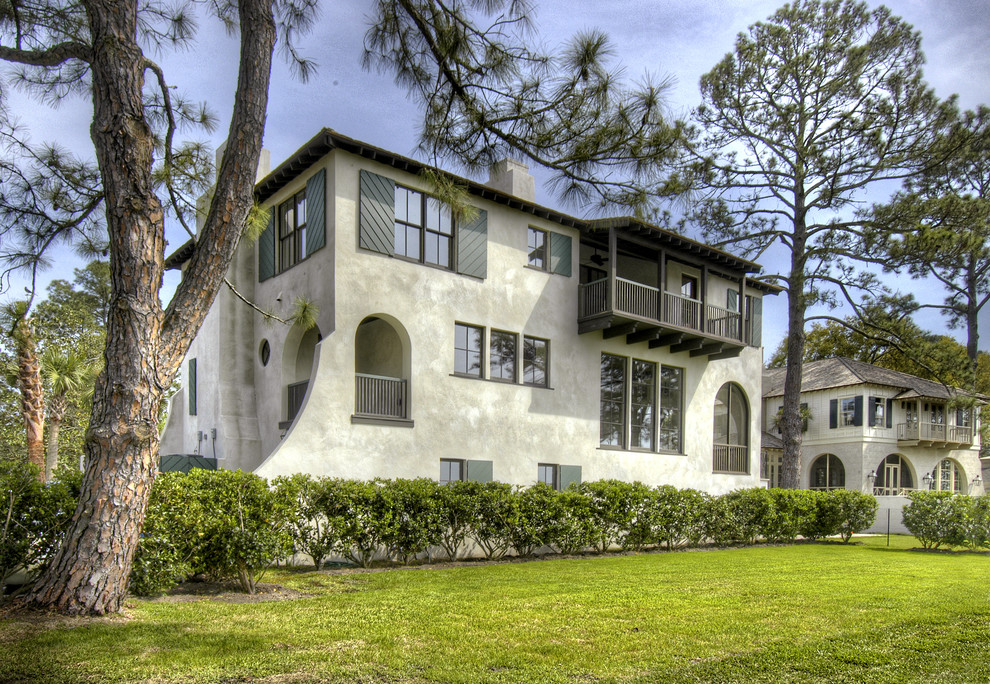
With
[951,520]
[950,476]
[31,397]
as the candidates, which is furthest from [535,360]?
[950,476]

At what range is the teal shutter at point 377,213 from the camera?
14461 mm

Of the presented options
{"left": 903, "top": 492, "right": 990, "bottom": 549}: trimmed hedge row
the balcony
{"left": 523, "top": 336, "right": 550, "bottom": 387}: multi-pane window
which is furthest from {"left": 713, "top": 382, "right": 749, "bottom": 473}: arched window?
the balcony

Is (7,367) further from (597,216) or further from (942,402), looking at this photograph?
(942,402)

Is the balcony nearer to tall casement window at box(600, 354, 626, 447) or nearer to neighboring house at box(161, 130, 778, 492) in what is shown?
neighboring house at box(161, 130, 778, 492)

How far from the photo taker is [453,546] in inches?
531

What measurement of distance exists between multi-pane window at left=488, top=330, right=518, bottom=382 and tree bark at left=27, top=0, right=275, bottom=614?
8632 millimetres

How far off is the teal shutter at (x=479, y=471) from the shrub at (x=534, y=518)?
1.26m

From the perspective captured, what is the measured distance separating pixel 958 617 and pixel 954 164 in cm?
2267

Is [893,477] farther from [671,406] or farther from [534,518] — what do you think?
[534,518]

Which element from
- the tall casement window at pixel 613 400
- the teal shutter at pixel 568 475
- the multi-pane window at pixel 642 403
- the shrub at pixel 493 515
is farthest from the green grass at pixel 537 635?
the multi-pane window at pixel 642 403

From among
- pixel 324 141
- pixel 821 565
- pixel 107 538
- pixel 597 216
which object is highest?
pixel 324 141

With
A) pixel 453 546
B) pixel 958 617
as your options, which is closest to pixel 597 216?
pixel 958 617

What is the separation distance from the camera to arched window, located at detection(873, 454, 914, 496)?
3459 cm

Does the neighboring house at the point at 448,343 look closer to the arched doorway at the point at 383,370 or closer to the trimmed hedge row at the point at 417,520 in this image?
the arched doorway at the point at 383,370
